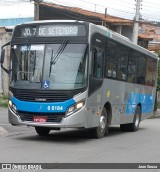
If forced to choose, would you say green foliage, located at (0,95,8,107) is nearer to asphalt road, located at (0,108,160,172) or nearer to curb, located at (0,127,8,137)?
curb, located at (0,127,8,137)

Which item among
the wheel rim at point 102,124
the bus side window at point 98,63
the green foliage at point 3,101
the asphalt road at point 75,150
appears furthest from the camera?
the green foliage at point 3,101

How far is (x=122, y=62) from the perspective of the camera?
15.4 m

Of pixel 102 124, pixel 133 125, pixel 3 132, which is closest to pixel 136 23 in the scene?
pixel 133 125

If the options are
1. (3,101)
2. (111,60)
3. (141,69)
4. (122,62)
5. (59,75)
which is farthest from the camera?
(3,101)

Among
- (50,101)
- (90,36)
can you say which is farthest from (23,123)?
(90,36)

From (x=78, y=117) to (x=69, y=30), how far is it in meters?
2.52

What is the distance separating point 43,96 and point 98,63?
205cm

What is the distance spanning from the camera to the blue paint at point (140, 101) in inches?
669

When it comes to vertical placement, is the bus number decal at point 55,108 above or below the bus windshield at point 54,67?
below

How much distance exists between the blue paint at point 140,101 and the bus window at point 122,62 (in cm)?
154

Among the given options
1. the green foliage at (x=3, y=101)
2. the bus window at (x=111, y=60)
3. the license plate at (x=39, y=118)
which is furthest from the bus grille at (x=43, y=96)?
the green foliage at (x=3, y=101)

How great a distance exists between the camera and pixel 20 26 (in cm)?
1311

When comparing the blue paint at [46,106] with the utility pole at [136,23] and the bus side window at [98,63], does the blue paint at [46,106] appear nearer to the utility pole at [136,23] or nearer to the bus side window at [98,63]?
the bus side window at [98,63]

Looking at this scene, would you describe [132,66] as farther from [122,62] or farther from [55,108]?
[55,108]
